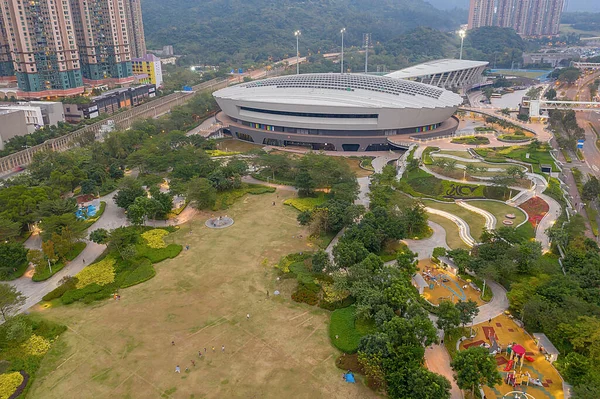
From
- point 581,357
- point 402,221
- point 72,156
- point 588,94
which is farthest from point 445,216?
point 588,94

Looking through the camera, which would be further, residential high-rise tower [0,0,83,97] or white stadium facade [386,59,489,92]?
white stadium facade [386,59,489,92]

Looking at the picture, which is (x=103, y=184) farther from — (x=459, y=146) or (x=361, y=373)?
(x=459, y=146)

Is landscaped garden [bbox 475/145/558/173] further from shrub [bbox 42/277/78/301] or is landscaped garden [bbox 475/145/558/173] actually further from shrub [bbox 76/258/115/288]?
A: shrub [bbox 42/277/78/301]

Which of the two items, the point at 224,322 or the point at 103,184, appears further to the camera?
the point at 103,184

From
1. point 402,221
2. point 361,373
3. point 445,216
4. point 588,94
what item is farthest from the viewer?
point 588,94

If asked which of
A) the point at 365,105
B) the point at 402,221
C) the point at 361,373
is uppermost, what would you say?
the point at 365,105

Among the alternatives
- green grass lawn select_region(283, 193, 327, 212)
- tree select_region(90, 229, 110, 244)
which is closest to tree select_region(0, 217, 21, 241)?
tree select_region(90, 229, 110, 244)
